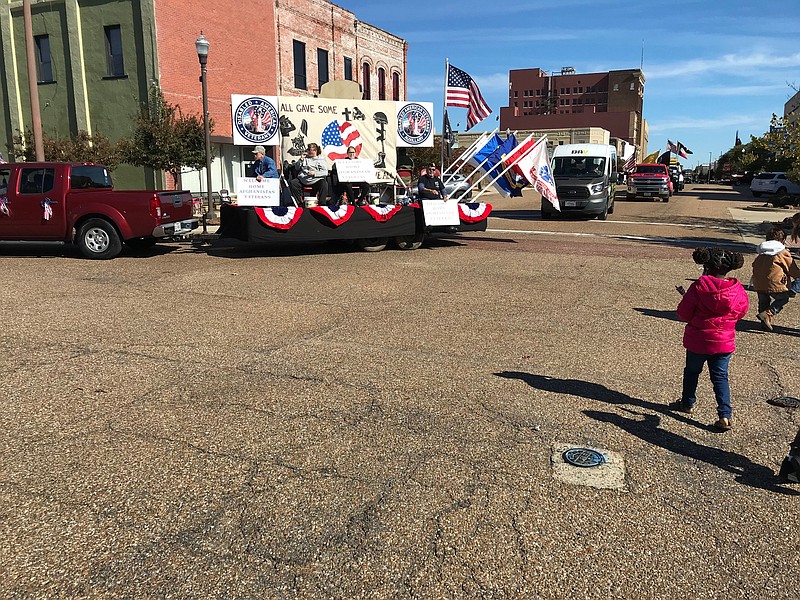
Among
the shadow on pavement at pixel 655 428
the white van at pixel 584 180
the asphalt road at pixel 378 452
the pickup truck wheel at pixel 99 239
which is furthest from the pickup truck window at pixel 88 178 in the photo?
the white van at pixel 584 180

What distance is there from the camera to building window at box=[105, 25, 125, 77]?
83.5 ft

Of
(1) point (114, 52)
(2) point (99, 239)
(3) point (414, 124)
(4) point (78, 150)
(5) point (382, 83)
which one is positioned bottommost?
(2) point (99, 239)

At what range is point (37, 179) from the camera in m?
12.4

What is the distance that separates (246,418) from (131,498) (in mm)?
1228

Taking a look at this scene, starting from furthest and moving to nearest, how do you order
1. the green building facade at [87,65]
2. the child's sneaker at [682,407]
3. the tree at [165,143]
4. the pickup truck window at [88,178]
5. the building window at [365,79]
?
the building window at [365,79] → the green building facade at [87,65] → the tree at [165,143] → the pickup truck window at [88,178] → the child's sneaker at [682,407]

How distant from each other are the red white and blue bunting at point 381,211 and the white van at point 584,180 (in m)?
9.94

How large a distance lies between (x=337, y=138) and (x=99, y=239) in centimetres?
587

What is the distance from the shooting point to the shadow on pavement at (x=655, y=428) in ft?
13.3

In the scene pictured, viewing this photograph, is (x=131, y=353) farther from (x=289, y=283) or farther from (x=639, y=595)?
(x=639, y=595)

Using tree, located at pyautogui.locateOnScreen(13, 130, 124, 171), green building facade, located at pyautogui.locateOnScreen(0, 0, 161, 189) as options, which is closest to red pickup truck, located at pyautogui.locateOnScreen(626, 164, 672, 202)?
green building facade, located at pyautogui.locateOnScreen(0, 0, 161, 189)

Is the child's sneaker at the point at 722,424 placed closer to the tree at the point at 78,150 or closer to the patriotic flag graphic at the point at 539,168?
the patriotic flag graphic at the point at 539,168

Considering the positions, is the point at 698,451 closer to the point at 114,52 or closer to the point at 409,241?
the point at 409,241

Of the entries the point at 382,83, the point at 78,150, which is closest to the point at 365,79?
the point at 382,83

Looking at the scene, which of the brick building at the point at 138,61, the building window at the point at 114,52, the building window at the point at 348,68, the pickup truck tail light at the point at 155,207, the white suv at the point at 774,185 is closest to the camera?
the pickup truck tail light at the point at 155,207
